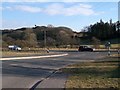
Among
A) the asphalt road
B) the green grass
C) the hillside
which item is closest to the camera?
the green grass

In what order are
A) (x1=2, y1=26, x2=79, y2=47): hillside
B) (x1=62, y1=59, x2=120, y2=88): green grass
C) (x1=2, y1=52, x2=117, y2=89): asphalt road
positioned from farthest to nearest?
(x1=2, y1=26, x2=79, y2=47): hillside
(x1=2, y1=52, x2=117, y2=89): asphalt road
(x1=62, y1=59, x2=120, y2=88): green grass

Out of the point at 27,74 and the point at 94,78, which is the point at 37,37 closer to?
the point at 27,74

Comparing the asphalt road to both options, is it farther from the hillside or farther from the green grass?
the hillside

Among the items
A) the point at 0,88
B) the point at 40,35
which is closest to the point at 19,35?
the point at 40,35

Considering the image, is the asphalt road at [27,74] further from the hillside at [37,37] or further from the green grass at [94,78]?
the hillside at [37,37]

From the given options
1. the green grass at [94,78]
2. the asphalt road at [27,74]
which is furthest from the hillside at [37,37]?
the green grass at [94,78]

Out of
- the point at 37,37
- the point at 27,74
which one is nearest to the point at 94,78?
the point at 27,74

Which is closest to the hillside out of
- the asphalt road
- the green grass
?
the asphalt road

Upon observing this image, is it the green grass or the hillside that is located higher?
the hillside

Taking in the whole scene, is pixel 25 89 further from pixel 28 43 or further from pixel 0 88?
pixel 28 43

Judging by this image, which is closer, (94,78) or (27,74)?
(94,78)

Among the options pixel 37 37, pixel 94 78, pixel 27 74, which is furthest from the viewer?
pixel 37 37

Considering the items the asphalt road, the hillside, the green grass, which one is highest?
the hillside

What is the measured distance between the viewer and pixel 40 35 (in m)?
178
